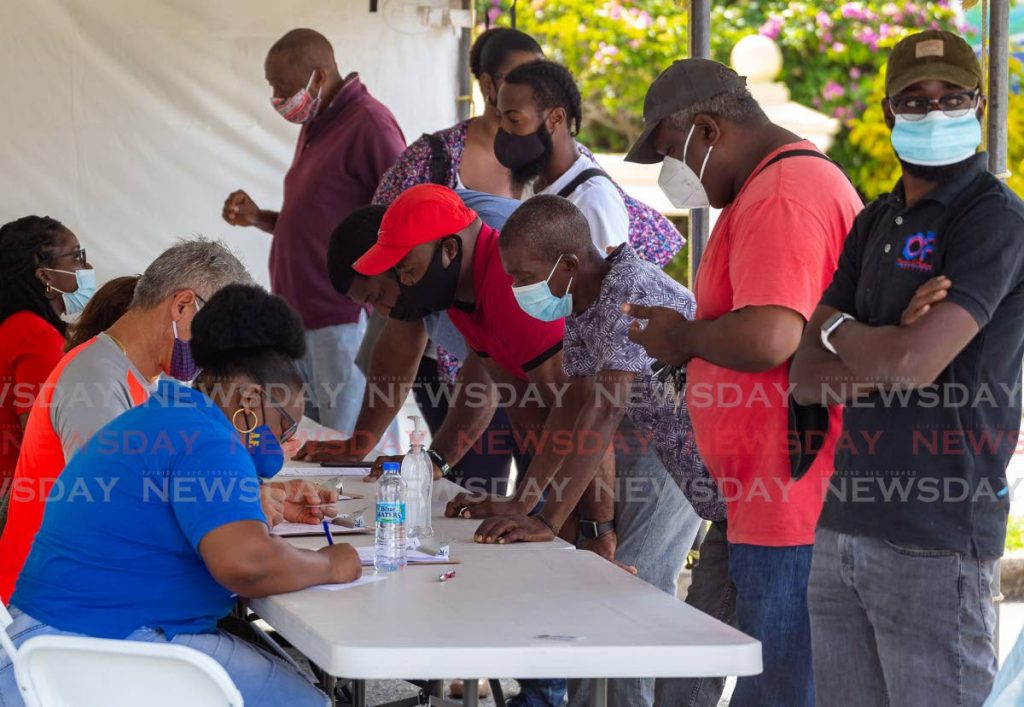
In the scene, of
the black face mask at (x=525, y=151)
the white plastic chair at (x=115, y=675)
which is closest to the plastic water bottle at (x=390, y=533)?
the white plastic chair at (x=115, y=675)

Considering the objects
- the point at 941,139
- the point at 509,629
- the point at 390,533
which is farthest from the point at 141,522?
the point at 941,139

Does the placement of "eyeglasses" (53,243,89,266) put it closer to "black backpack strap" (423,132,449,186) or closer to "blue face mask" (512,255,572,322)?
"black backpack strap" (423,132,449,186)

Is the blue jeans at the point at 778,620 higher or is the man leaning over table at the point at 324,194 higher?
the man leaning over table at the point at 324,194

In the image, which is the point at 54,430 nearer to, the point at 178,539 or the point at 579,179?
the point at 178,539

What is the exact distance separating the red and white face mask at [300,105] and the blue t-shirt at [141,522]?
286 cm

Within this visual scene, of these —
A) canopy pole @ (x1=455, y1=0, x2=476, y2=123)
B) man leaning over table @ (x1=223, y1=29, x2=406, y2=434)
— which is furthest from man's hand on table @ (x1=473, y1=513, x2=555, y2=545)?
canopy pole @ (x1=455, y1=0, x2=476, y2=123)

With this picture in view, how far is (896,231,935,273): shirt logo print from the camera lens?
2.25 metres

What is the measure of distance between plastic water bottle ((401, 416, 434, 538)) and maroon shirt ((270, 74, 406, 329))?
71.7 inches

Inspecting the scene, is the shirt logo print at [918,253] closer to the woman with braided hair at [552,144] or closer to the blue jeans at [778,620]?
the blue jeans at [778,620]

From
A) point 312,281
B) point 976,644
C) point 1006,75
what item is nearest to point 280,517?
point 976,644

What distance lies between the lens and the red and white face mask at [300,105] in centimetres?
503

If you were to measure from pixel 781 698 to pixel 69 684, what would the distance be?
135cm

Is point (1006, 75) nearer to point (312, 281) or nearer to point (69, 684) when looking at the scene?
point (312, 281)

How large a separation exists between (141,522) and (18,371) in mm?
1724
